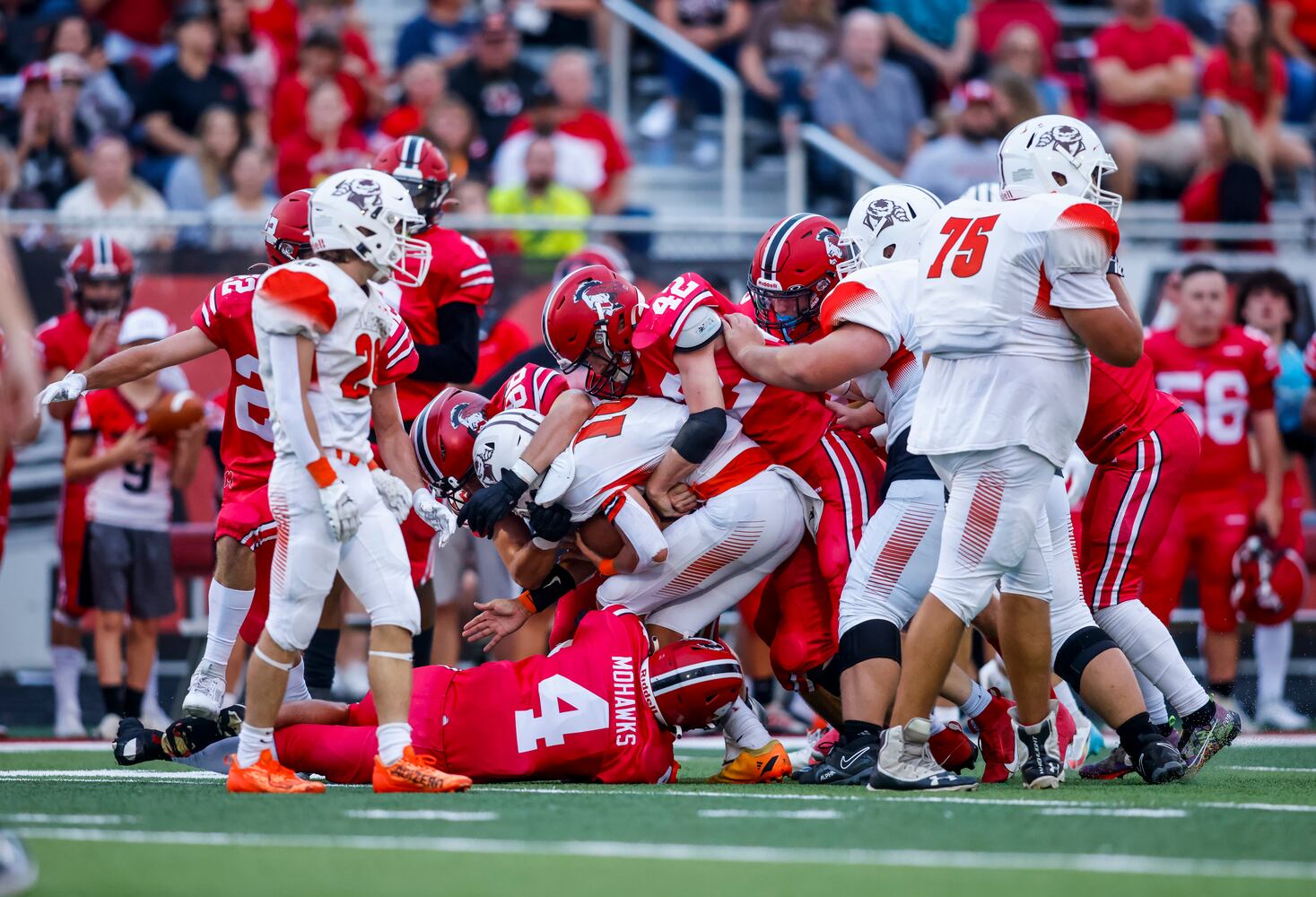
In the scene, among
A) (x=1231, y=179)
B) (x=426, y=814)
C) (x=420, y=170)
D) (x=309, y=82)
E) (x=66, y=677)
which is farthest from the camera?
(x=309, y=82)

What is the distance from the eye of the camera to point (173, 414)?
8367 millimetres

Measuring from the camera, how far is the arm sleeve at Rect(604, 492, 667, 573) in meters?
5.65

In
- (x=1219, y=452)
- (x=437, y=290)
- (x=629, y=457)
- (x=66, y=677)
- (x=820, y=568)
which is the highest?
(x=437, y=290)

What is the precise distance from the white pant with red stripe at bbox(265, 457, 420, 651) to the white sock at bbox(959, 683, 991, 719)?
1.91m

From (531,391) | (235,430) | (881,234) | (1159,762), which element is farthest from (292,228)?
(1159,762)

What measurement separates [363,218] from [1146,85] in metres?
8.52

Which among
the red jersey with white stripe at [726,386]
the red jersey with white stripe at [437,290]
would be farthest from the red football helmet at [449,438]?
the red jersey with white stripe at [437,290]

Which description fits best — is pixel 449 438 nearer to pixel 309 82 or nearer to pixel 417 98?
pixel 417 98

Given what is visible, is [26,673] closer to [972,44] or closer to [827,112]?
[827,112]

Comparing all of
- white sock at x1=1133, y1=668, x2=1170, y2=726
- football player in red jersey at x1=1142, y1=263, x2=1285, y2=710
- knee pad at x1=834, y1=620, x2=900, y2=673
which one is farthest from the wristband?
football player in red jersey at x1=1142, y1=263, x2=1285, y2=710

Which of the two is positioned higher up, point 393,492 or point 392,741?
point 393,492

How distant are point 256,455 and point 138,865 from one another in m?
2.61

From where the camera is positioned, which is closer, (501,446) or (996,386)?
(996,386)

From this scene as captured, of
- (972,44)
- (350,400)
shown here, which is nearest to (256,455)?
(350,400)
